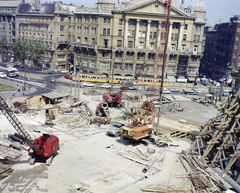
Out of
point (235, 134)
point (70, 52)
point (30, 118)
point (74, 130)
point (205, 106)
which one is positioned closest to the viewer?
point (235, 134)

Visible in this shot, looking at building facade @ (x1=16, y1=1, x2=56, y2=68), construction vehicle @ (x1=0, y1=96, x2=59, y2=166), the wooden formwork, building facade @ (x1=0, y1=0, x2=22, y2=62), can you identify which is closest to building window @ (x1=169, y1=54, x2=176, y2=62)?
building facade @ (x1=16, y1=1, x2=56, y2=68)

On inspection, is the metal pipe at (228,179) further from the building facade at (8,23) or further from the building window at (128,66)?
the building facade at (8,23)

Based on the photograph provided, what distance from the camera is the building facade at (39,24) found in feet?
356

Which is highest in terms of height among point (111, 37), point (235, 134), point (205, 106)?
point (111, 37)

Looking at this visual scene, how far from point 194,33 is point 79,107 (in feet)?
199

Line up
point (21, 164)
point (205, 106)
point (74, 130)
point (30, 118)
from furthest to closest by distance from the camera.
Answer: point (205, 106)
point (30, 118)
point (74, 130)
point (21, 164)

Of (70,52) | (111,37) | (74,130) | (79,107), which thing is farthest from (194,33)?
(74,130)

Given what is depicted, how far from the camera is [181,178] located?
29.5 m

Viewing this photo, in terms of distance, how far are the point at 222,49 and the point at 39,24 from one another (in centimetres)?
7713

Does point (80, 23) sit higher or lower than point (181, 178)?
higher

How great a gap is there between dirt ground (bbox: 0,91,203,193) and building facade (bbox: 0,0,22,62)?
3507 inches

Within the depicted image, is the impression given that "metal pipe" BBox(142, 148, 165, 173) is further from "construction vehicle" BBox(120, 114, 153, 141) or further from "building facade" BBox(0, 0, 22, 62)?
"building facade" BBox(0, 0, 22, 62)

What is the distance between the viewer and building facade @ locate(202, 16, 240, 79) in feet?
335

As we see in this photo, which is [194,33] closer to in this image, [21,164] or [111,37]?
[111,37]
